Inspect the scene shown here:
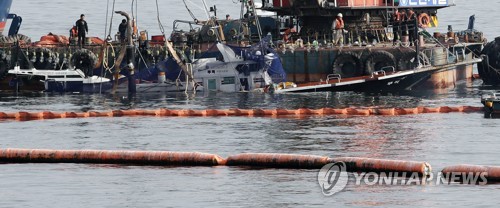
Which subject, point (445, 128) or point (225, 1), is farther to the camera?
point (225, 1)

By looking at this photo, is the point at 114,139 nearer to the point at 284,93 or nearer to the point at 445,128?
the point at 445,128

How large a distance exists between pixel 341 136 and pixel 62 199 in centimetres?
1617

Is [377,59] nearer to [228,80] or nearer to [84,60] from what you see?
[228,80]

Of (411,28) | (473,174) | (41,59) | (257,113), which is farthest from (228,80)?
(473,174)

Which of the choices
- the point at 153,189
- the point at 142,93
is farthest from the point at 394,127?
the point at 142,93

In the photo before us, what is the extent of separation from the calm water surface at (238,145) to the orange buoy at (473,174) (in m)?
0.57

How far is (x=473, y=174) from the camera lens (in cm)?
3988

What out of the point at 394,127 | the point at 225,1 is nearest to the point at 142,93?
the point at 394,127

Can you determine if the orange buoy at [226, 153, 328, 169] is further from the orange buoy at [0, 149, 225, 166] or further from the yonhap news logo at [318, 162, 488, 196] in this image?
the yonhap news logo at [318, 162, 488, 196]

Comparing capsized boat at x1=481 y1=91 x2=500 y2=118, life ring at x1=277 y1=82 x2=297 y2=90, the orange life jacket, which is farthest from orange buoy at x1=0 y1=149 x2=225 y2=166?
the orange life jacket

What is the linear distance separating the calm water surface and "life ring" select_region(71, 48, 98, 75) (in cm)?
370

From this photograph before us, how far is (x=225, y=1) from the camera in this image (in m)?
171

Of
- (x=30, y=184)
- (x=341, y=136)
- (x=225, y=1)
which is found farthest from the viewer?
(x=225, y=1)

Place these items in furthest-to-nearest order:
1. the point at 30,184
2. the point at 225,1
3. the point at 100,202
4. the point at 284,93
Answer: the point at 225,1, the point at 284,93, the point at 30,184, the point at 100,202
